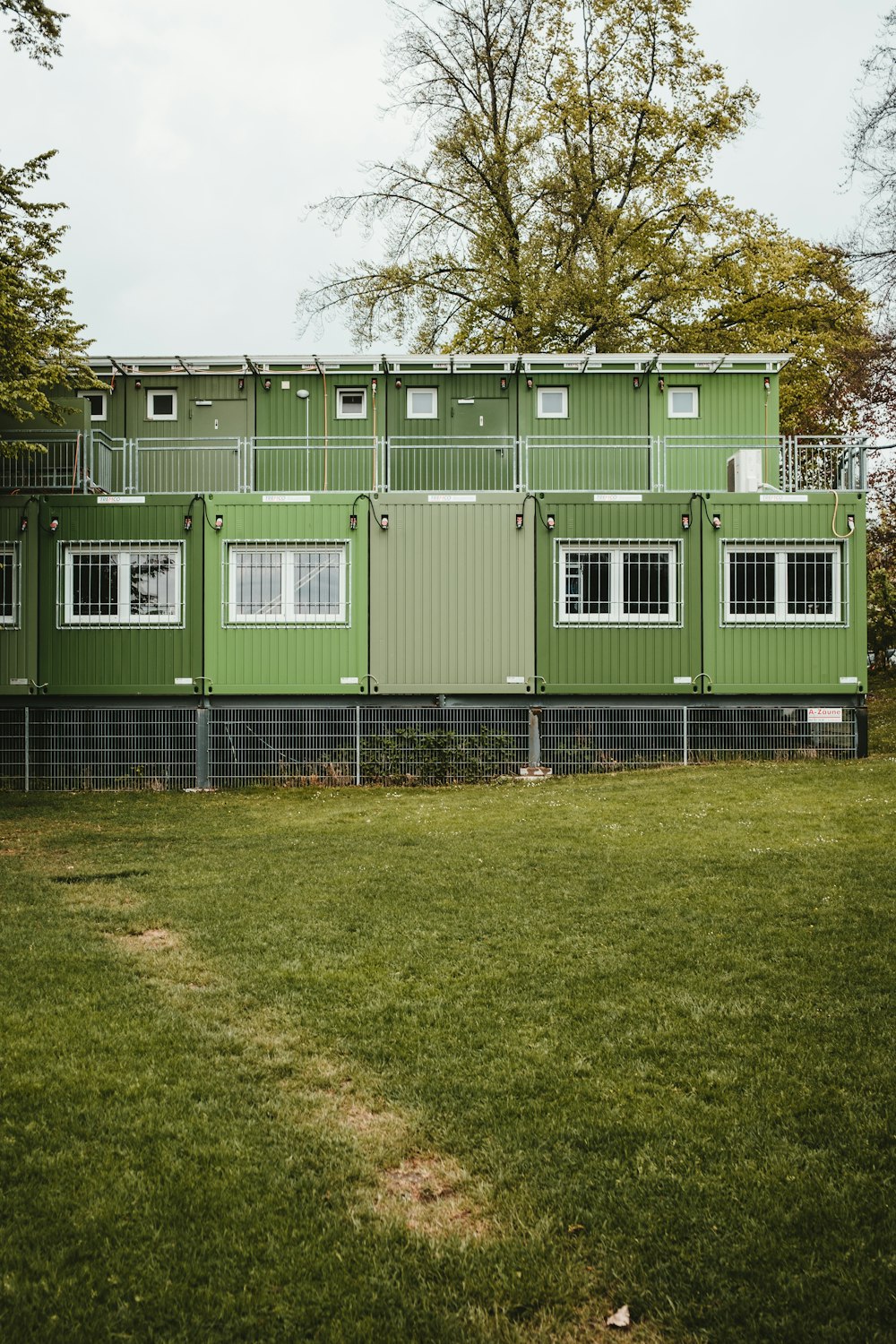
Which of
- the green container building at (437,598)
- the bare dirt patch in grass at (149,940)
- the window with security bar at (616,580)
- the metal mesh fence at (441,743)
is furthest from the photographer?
the window with security bar at (616,580)

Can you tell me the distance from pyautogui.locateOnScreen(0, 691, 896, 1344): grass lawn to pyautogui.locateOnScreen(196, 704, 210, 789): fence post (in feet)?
26.1

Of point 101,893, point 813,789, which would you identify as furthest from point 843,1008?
point 813,789

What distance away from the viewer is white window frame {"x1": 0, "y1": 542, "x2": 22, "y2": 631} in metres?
17.6

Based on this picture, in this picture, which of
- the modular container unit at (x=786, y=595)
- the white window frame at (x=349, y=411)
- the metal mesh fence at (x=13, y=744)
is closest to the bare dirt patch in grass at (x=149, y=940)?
the metal mesh fence at (x=13, y=744)

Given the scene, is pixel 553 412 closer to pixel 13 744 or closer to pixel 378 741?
pixel 378 741

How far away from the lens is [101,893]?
8531 millimetres

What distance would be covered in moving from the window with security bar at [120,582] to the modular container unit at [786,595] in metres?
9.13

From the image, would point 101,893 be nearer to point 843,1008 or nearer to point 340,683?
point 843,1008

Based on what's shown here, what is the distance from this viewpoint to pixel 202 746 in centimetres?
1714

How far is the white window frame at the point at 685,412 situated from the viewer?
20891 mm

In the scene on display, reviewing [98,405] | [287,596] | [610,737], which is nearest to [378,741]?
[287,596]

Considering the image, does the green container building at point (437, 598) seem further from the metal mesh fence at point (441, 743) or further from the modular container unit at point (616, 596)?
the metal mesh fence at point (441, 743)

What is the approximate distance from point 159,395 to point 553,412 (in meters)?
7.97

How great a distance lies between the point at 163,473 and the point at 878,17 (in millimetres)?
14282
